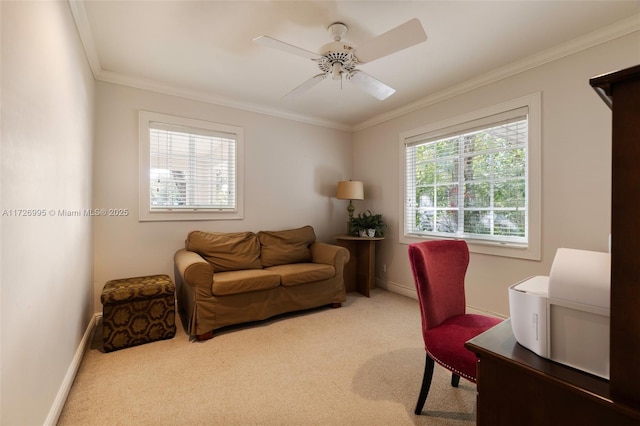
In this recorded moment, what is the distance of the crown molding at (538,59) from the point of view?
2.11 metres

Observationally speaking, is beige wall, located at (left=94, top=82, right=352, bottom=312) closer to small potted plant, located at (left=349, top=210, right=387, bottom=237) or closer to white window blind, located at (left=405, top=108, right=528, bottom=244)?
small potted plant, located at (left=349, top=210, right=387, bottom=237)

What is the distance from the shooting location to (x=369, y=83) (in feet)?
8.07

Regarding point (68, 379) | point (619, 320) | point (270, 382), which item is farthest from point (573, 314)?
point (68, 379)

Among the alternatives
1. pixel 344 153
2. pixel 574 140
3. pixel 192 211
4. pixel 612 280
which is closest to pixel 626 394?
pixel 612 280

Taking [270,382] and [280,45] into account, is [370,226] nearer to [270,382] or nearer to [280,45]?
[270,382]

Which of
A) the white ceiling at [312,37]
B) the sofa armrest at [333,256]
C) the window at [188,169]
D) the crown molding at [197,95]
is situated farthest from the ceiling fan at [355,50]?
the sofa armrest at [333,256]

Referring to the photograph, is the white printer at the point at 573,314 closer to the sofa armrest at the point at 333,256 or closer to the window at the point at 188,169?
the sofa armrest at the point at 333,256

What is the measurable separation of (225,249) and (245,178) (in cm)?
105

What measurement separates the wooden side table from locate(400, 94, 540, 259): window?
52cm

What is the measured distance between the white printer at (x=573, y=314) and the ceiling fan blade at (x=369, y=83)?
1949 mm

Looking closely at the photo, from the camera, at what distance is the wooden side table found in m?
3.84

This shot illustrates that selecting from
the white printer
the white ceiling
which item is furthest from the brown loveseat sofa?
the white printer

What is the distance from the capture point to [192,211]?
3.41 meters

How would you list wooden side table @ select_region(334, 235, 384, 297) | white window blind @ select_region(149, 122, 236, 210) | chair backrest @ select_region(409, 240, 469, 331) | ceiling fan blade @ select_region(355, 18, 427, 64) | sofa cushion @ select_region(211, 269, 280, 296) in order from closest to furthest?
chair backrest @ select_region(409, 240, 469, 331), ceiling fan blade @ select_region(355, 18, 427, 64), sofa cushion @ select_region(211, 269, 280, 296), white window blind @ select_region(149, 122, 236, 210), wooden side table @ select_region(334, 235, 384, 297)
